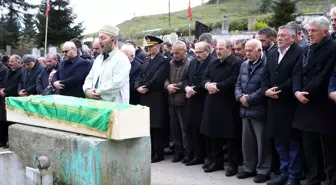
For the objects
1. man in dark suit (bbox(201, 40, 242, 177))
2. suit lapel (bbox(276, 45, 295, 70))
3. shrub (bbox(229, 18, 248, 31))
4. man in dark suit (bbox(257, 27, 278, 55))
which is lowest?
man in dark suit (bbox(201, 40, 242, 177))

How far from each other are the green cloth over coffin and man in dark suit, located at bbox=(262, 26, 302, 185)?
6.33 feet

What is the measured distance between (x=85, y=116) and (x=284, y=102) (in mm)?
2598

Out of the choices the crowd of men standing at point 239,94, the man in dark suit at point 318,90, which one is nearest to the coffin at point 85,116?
the crowd of men standing at point 239,94

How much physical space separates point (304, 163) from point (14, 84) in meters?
6.39

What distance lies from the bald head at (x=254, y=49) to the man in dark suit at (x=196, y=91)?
1113 mm

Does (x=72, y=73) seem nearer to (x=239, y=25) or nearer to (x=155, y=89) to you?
(x=155, y=89)

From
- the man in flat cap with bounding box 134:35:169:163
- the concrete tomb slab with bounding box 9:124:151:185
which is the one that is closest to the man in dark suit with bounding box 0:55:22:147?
the man in flat cap with bounding box 134:35:169:163

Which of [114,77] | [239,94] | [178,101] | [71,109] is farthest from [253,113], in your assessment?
[71,109]

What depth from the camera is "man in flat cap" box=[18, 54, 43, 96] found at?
976 cm

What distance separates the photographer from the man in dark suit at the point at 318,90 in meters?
5.76

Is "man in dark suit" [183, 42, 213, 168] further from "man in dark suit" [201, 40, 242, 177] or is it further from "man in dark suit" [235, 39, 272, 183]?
"man in dark suit" [235, 39, 272, 183]

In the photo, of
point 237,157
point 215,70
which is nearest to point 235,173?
point 237,157

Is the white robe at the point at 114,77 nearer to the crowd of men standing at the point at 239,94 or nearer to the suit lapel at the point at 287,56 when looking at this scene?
the crowd of men standing at the point at 239,94

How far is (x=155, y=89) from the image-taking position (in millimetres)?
8250
